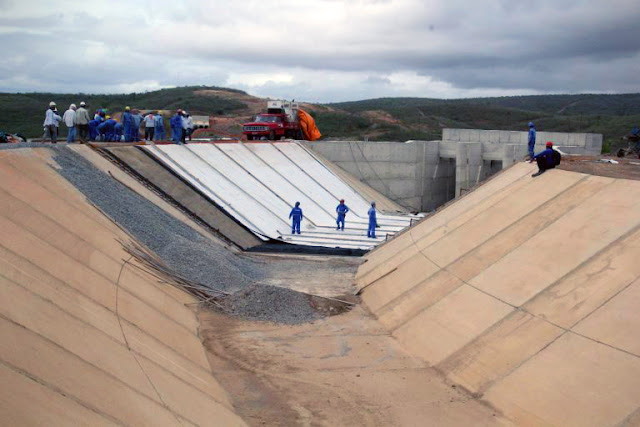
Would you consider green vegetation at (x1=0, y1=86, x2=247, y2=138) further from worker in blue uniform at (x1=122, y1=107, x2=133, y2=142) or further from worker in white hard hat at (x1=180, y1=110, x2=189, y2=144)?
worker in blue uniform at (x1=122, y1=107, x2=133, y2=142)

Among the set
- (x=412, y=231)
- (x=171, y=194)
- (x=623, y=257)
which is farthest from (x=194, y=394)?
(x=171, y=194)

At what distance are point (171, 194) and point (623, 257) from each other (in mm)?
13527

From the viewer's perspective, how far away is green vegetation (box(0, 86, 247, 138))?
5210 centimetres

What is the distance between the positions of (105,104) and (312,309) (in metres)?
61.5

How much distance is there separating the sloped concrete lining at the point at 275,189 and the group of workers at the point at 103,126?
4.87 feet

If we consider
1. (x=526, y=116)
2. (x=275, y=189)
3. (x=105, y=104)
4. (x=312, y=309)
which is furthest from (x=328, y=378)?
(x=526, y=116)

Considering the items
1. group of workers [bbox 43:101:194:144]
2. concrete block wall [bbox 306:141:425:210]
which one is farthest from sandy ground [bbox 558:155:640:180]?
concrete block wall [bbox 306:141:425:210]

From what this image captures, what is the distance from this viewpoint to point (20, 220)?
420 inches

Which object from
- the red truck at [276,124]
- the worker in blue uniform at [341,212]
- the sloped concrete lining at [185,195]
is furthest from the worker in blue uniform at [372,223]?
the red truck at [276,124]

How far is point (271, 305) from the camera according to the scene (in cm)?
1341

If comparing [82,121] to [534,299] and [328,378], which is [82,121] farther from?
[534,299]

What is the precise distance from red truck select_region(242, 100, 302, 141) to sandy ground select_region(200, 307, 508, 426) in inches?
810

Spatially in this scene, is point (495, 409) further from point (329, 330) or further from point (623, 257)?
point (329, 330)

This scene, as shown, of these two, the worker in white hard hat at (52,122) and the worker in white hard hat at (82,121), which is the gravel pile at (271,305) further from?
the worker in white hard hat at (82,121)
